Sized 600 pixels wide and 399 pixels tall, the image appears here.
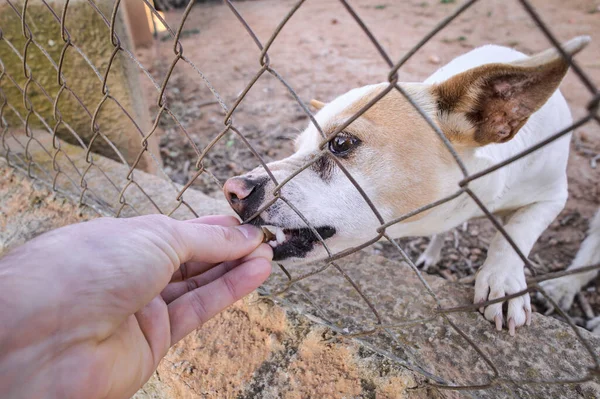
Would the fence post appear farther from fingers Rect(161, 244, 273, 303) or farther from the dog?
the dog

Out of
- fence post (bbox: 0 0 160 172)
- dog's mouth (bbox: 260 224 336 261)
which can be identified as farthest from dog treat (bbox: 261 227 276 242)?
fence post (bbox: 0 0 160 172)

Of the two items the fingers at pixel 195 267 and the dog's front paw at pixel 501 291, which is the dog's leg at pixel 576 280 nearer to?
the dog's front paw at pixel 501 291

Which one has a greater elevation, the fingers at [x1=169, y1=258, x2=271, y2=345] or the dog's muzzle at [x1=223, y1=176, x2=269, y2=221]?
the dog's muzzle at [x1=223, y1=176, x2=269, y2=221]

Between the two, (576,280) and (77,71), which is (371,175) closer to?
(576,280)

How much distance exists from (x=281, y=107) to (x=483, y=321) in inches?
145

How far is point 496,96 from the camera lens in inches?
48.2

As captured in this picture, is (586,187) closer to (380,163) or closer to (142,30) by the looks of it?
(380,163)

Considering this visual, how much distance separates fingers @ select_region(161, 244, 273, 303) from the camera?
131 centimetres

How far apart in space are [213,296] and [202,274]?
147 millimetres

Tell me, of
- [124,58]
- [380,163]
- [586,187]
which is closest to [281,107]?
[124,58]

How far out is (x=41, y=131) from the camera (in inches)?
113

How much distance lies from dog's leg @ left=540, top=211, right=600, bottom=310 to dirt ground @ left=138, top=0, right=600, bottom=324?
0.35ft

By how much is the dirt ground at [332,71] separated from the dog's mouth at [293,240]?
564mm

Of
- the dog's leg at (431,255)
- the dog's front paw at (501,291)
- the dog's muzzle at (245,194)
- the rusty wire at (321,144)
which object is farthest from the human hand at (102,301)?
the dog's leg at (431,255)
